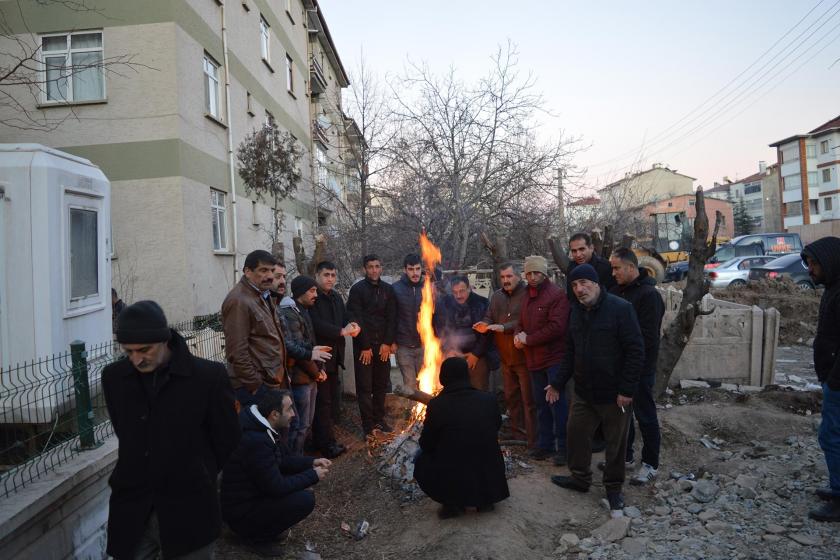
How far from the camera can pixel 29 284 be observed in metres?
5.33

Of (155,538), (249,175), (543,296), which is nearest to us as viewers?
(155,538)

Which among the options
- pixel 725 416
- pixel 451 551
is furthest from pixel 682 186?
pixel 451 551

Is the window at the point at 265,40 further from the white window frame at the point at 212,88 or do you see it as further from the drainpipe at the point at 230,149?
the white window frame at the point at 212,88

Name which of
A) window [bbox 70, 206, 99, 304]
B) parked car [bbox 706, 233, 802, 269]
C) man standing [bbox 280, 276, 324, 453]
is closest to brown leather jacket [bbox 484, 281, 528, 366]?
man standing [bbox 280, 276, 324, 453]

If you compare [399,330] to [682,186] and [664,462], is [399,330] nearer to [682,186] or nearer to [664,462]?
[664,462]

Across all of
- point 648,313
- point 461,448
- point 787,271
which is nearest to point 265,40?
point 648,313

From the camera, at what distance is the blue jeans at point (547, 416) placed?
612cm

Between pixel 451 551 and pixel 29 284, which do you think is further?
pixel 29 284

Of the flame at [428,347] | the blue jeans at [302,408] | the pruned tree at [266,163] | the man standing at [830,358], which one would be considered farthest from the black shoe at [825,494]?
the pruned tree at [266,163]

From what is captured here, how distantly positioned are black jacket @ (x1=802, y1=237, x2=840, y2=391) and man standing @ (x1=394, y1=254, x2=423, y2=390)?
422 centimetres

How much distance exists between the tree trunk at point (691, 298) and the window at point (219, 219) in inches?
433

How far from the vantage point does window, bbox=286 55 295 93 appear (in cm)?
2298

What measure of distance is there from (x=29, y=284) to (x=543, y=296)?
5032 mm

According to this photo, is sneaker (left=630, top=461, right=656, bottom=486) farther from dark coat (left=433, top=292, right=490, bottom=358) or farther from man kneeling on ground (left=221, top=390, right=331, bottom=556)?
man kneeling on ground (left=221, top=390, right=331, bottom=556)
